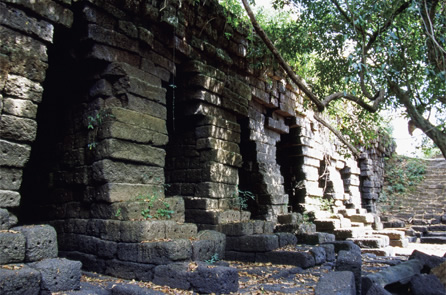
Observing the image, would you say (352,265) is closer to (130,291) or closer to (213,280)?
(213,280)

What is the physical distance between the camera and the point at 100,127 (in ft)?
19.0

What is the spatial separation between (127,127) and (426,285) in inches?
190

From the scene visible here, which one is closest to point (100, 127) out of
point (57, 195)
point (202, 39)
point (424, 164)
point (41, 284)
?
point (57, 195)

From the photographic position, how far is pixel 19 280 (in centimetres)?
367

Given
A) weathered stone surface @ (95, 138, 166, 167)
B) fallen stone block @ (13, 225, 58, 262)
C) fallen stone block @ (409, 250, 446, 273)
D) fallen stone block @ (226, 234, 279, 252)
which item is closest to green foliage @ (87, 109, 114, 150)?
weathered stone surface @ (95, 138, 166, 167)

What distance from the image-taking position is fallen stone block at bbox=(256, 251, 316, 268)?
6.65 metres

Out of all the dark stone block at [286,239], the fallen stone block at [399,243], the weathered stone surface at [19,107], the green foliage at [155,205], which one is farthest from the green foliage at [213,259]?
the fallen stone block at [399,243]

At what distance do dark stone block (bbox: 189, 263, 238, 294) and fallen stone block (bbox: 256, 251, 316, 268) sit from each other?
2253mm

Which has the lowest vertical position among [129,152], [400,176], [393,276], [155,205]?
[393,276]

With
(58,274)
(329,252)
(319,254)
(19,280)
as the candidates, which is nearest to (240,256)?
(319,254)

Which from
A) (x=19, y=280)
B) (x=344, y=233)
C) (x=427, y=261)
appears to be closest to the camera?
(x=19, y=280)

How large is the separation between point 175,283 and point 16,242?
187 cm

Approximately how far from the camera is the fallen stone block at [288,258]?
665 cm

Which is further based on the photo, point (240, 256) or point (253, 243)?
point (240, 256)
